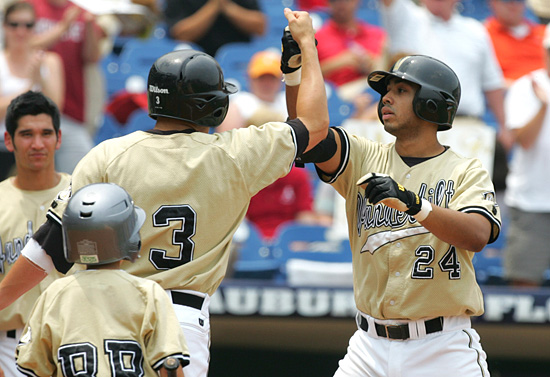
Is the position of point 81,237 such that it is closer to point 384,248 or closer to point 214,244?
point 214,244

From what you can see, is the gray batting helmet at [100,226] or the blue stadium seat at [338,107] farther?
the blue stadium seat at [338,107]

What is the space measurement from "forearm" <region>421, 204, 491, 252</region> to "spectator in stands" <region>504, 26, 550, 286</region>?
9.21 ft

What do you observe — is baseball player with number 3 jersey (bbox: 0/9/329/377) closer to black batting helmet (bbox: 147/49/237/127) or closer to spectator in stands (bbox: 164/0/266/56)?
black batting helmet (bbox: 147/49/237/127)

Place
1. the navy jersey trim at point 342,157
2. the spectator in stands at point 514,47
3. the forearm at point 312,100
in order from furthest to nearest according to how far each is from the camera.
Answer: the spectator in stands at point 514,47
the navy jersey trim at point 342,157
the forearm at point 312,100

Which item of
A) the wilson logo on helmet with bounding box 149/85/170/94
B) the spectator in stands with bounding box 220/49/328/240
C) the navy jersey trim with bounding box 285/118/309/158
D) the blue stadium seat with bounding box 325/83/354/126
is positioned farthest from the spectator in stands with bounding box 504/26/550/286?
the wilson logo on helmet with bounding box 149/85/170/94

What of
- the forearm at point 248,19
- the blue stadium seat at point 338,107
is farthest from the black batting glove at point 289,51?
the forearm at point 248,19

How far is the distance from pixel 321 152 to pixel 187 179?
0.69 meters

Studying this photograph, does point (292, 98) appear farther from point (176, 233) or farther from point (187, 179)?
point (176, 233)

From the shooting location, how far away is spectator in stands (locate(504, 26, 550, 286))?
5926 mm

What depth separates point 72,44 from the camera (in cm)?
714

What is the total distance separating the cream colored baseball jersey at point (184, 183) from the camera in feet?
9.70

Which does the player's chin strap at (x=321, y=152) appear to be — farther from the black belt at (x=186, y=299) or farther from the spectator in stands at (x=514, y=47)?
the spectator in stands at (x=514, y=47)

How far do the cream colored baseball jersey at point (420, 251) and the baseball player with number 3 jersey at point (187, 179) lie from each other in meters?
0.54

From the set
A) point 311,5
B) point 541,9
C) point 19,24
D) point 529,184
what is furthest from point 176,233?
point 541,9
